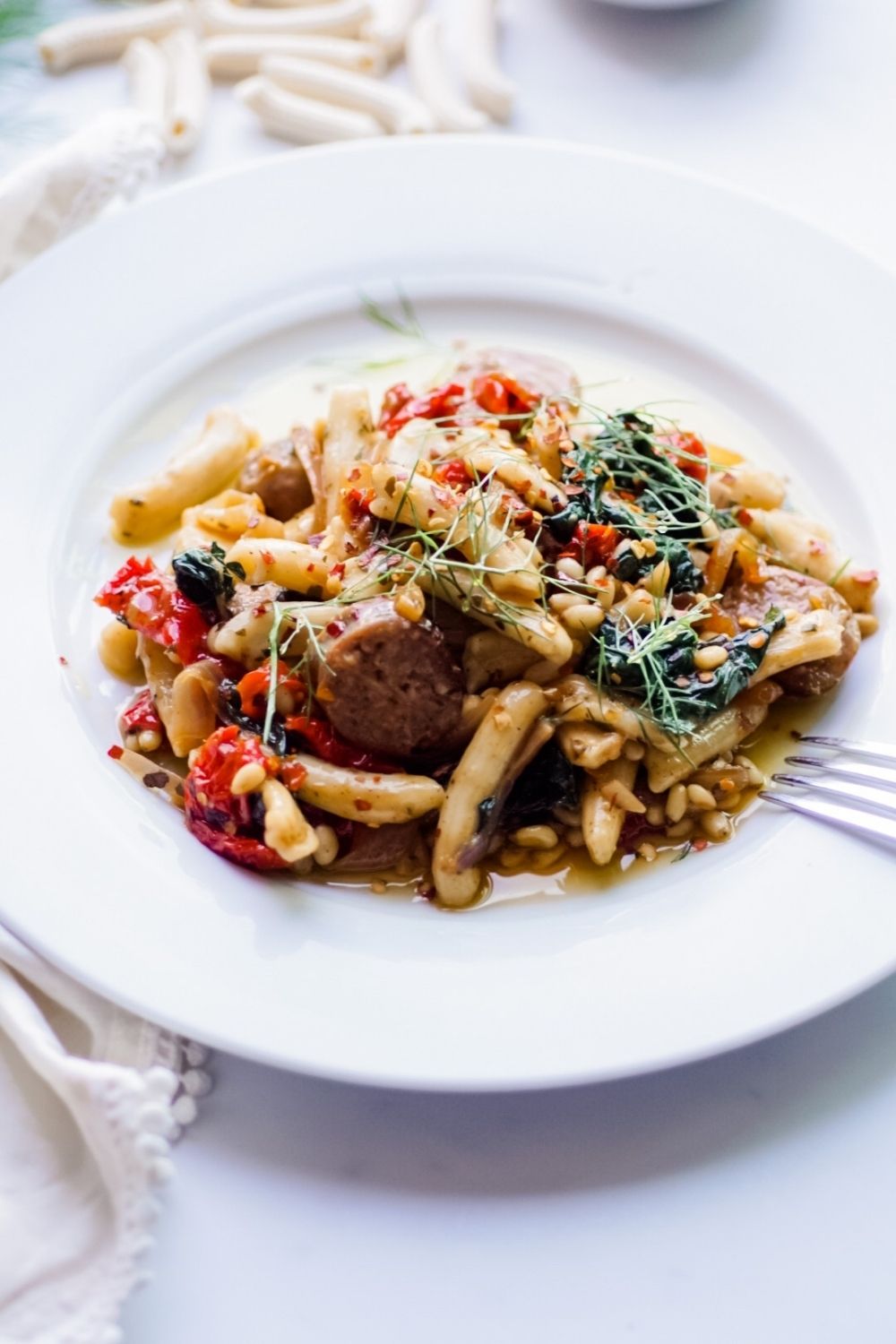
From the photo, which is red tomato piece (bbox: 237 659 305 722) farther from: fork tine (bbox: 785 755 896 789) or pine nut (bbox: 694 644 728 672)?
fork tine (bbox: 785 755 896 789)

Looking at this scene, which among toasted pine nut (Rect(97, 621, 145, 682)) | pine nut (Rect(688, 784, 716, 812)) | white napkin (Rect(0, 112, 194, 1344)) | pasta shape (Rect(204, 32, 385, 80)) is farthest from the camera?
pasta shape (Rect(204, 32, 385, 80))

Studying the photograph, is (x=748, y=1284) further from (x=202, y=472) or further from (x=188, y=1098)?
(x=202, y=472)

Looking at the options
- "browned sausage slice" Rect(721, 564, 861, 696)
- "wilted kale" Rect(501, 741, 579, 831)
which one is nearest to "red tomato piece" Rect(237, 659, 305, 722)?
"wilted kale" Rect(501, 741, 579, 831)

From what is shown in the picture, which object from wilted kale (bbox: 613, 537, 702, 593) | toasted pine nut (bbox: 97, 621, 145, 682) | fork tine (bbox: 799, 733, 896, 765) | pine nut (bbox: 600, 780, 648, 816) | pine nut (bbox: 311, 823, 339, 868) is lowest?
pine nut (bbox: 311, 823, 339, 868)

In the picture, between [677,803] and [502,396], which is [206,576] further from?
[677,803]

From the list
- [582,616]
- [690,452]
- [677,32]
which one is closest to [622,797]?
[582,616]

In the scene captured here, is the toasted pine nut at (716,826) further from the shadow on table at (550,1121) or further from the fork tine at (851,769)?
the shadow on table at (550,1121)

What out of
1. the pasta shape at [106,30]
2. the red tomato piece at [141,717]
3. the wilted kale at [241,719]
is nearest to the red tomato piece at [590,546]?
the wilted kale at [241,719]
